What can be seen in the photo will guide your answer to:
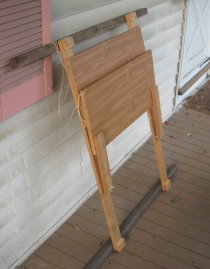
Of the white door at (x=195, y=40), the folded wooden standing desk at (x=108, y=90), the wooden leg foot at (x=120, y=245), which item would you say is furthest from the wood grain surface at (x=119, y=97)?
the white door at (x=195, y=40)

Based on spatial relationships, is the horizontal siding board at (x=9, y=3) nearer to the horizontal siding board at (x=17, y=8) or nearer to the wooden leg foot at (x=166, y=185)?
the horizontal siding board at (x=17, y=8)

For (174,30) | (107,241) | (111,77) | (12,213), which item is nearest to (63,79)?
(111,77)

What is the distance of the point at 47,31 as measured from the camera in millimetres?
1795

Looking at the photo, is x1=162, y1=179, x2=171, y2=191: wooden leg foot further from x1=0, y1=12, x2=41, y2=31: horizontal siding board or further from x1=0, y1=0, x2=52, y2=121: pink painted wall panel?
x1=0, y1=12, x2=41, y2=31: horizontal siding board

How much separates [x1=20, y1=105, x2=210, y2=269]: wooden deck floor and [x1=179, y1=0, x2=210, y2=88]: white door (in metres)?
1.23

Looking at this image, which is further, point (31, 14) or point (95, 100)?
point (95, 100)

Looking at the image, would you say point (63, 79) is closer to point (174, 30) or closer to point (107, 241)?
point (107, 241)

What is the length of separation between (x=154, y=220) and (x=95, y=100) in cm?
117

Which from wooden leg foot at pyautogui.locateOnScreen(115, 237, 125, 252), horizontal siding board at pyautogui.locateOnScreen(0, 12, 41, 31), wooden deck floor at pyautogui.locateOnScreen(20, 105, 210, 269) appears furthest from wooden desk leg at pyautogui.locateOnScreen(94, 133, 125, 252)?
horizontal siding board at pyautogui.locateOnScreen(0, 12, 41, 31)

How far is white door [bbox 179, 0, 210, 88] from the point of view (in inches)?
154

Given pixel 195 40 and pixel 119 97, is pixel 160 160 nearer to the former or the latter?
pixel 119 97

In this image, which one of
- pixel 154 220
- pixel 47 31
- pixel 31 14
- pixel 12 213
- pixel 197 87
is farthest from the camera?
pixel 197 87

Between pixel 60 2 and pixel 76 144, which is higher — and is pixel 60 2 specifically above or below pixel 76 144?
above

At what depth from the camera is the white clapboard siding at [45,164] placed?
2043 mm
